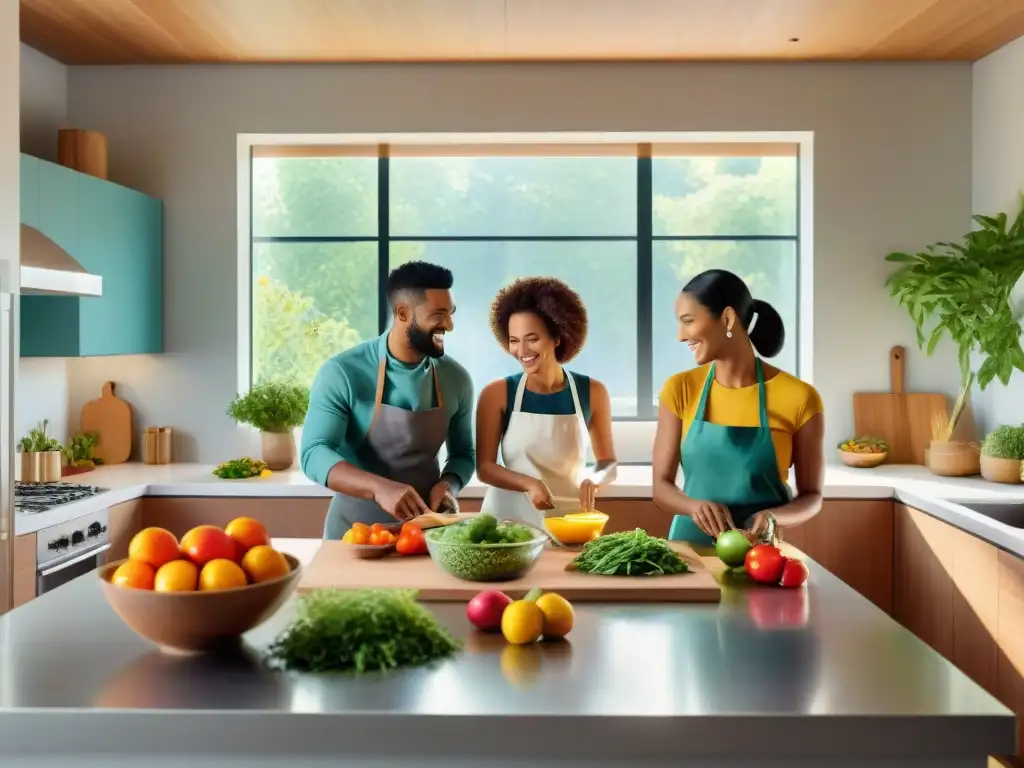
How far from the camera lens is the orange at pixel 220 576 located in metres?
1.67

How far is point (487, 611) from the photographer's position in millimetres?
1822

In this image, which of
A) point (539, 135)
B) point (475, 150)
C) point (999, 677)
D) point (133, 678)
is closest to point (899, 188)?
point (539, 135)

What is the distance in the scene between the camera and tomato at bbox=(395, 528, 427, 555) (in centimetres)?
236

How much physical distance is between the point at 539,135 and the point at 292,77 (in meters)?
1.17

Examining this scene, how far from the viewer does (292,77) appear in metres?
4.82

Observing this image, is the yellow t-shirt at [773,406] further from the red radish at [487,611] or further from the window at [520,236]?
the window at [520,236]

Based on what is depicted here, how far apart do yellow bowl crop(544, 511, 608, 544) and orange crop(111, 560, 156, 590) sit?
3.35 ft

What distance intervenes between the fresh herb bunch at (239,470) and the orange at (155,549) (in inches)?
104

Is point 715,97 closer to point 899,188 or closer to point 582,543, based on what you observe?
point 899,188

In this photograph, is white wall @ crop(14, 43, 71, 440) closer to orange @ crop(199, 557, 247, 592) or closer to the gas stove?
Result: the gas stove

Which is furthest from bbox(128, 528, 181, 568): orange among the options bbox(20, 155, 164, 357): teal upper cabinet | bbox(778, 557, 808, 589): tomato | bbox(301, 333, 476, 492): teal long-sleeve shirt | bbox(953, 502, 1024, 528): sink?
bbox(953, 502, 1024, 528): sink

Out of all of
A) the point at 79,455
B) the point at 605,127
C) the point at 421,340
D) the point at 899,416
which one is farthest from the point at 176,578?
the point at 899,416

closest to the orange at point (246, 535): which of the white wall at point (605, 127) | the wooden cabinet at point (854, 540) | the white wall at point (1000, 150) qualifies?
the wooden cabinet at point (854, 540)

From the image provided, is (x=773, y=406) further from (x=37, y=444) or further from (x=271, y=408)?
(x=37, y=444)
